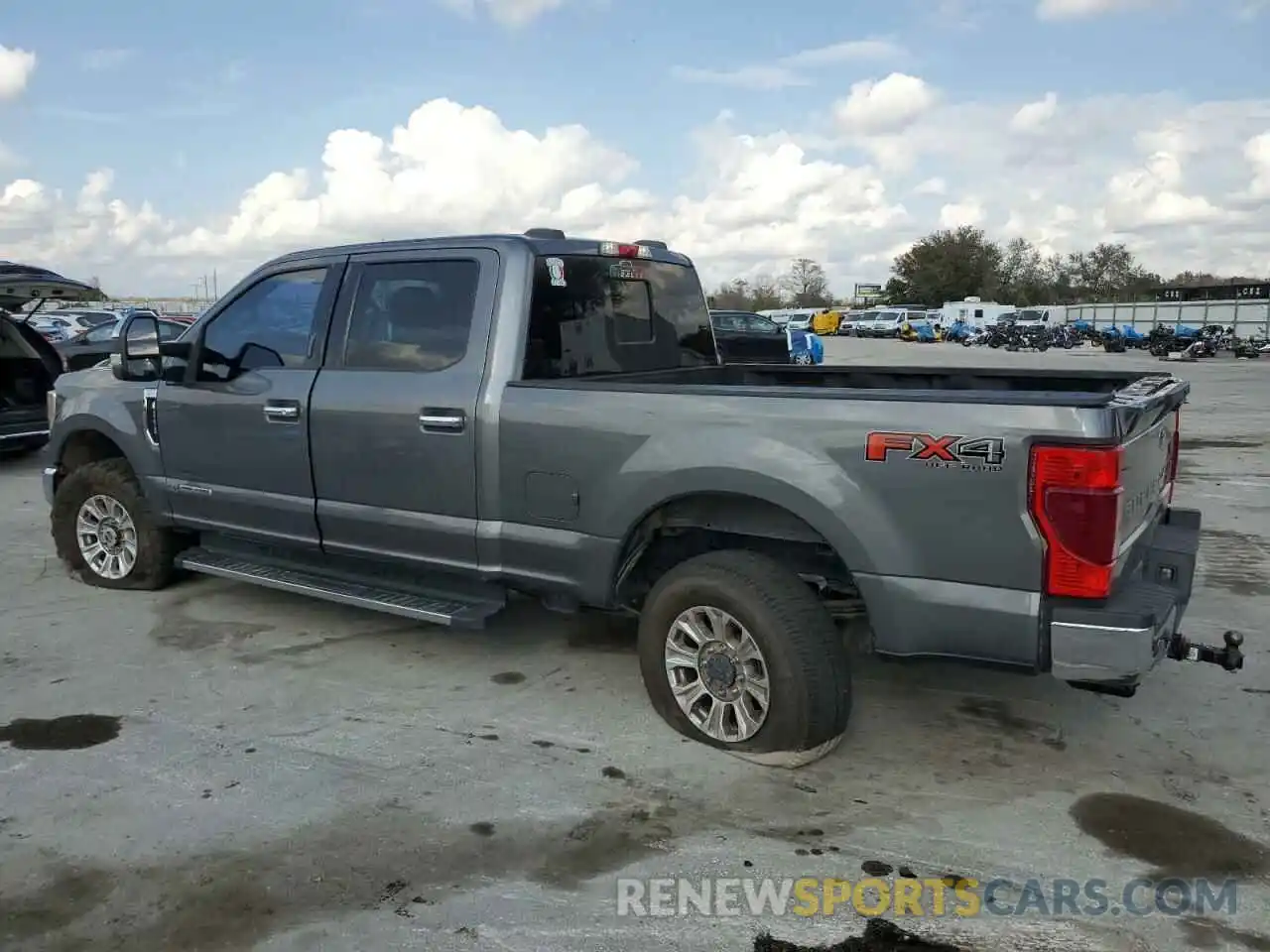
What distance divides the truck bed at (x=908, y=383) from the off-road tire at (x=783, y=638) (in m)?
0.66

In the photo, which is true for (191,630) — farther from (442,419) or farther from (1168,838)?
(1168,838)

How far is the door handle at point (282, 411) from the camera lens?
16.0 feet

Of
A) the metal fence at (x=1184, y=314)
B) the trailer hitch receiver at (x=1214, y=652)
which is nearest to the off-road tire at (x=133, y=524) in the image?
the trailer hitch receiver at (x=1214, y=652)

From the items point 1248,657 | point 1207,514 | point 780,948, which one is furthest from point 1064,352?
point 780,948

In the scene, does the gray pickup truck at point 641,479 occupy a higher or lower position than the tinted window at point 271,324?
lower

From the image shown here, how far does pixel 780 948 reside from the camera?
2.78 meters

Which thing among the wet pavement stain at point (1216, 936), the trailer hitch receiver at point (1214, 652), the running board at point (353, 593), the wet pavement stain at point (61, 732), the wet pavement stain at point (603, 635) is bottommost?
the wet pavement stain at point (61, 732)

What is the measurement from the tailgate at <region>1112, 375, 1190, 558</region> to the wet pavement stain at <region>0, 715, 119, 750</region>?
12.7ft

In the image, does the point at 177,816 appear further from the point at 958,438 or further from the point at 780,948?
the point at 958,438

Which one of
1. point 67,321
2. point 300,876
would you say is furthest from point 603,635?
point 67,321

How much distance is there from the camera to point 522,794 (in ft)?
11.9

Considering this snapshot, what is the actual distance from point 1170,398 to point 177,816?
3916 mm

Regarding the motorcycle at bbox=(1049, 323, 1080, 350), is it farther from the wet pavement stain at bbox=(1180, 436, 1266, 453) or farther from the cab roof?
the cab roof

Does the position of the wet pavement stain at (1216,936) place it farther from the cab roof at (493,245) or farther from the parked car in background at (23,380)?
the parked car in background at (23,380)
